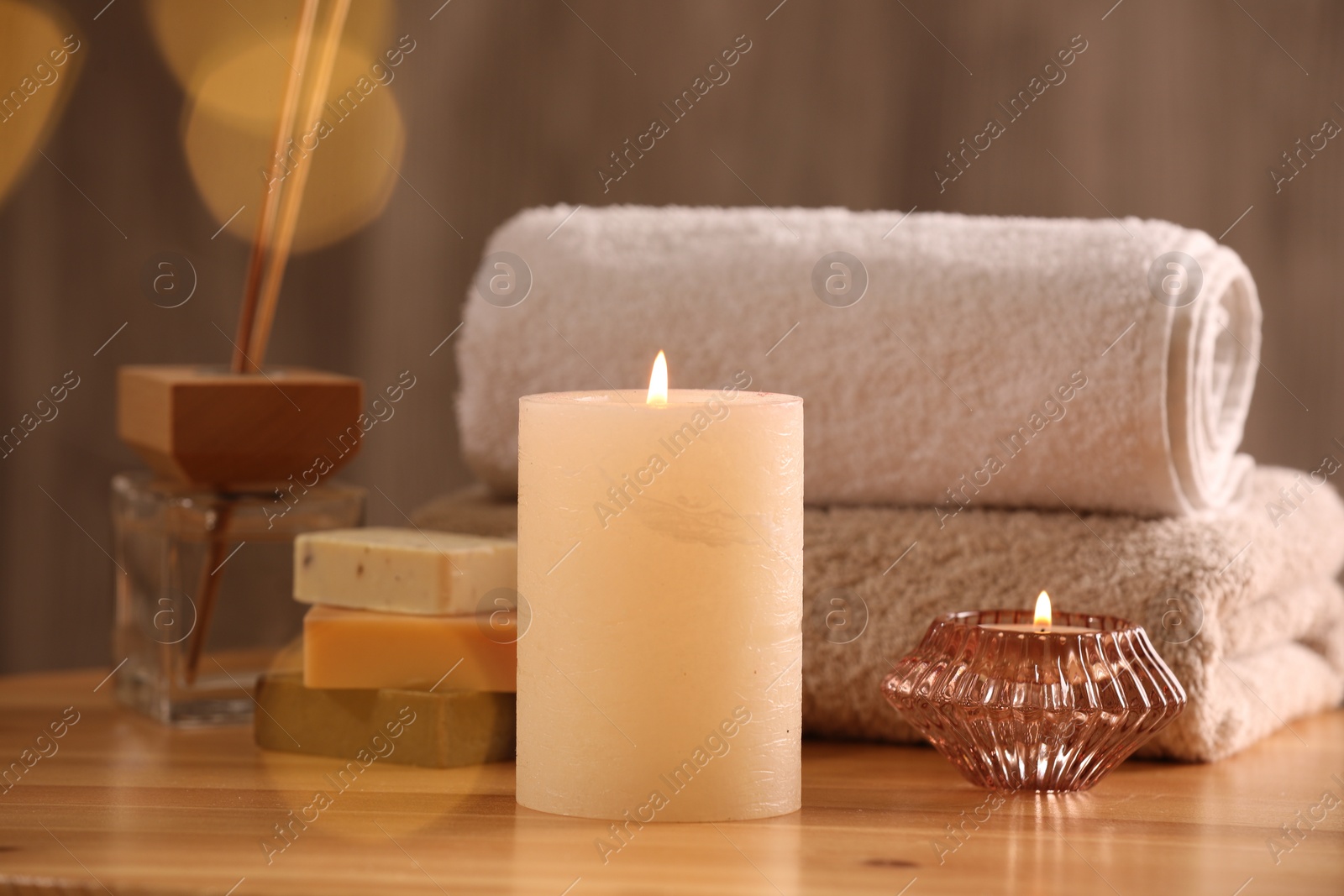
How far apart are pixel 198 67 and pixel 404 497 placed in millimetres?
328

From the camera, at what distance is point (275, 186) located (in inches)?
28.6

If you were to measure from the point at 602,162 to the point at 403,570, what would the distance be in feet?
1.45

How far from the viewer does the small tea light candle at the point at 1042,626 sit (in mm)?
580

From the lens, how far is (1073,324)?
0.67 m

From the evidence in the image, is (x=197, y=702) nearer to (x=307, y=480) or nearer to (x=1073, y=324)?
(x=307, y=480)

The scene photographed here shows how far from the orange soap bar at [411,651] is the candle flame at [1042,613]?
224mm

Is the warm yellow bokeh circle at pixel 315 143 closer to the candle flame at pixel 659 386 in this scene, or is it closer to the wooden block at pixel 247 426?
the wooden block at pixel 247 426

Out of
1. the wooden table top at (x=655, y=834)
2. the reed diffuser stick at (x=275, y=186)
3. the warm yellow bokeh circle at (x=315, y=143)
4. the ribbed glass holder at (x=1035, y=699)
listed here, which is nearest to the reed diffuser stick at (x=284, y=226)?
the reed diffuser stick at (x=275, y=186)

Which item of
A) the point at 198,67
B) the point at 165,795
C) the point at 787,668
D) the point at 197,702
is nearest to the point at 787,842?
the point at 787,668

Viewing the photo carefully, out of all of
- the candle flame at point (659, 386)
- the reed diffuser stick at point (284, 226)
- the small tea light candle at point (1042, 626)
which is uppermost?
the reed diffuser stick at point (284, 226)

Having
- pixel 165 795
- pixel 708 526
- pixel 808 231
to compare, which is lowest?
pixel 165 795

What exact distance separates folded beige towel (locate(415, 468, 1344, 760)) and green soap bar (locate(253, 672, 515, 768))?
0.51ft

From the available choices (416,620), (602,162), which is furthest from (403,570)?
(602,162)

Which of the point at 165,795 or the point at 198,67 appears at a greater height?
the point at 198,67
